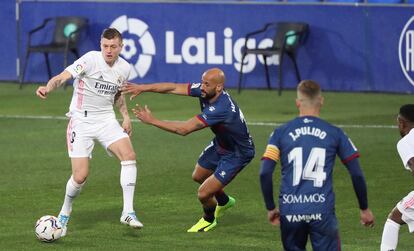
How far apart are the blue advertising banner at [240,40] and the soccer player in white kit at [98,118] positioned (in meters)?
11.4

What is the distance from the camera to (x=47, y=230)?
11.9m

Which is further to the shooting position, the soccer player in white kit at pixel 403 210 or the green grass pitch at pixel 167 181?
the green grass pitch at pixel 167 181

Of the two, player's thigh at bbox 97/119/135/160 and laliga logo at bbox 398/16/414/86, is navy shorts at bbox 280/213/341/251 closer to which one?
player's thigh at bbox 97/119/135/160

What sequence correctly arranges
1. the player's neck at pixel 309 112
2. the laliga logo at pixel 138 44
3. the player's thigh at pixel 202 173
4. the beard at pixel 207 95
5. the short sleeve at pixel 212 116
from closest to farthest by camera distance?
the player's neck at pixel 309 112 < the short sleeve at pixel 212 116 < the beard at pixel 207 95 < the player's thigh at pixel 202 173 < the laliga logo at pixel 138 44

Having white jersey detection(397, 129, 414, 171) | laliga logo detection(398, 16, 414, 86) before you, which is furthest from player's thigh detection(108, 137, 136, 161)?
laliga logo detection(398, 16, 414, 86)

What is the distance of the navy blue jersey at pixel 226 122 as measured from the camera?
11820 millimetres

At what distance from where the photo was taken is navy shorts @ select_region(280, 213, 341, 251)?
883cm

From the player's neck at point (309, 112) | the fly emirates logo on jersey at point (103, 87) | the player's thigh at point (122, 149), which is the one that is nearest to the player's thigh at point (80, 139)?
the player's thigh at point (122, 149)

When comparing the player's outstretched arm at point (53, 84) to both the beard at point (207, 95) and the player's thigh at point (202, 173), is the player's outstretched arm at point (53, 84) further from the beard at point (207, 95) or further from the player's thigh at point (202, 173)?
the player's thigh at point (202, 173)

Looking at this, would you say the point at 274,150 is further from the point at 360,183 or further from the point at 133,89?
the point at 133,89

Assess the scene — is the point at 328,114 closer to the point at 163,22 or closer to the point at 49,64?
the point at 163,22

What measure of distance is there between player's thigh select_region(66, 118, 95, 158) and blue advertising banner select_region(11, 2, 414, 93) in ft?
38.1

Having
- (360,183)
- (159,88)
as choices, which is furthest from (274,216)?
(159,88)

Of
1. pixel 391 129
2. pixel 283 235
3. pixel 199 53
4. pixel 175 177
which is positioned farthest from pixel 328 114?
pixel 283 235
